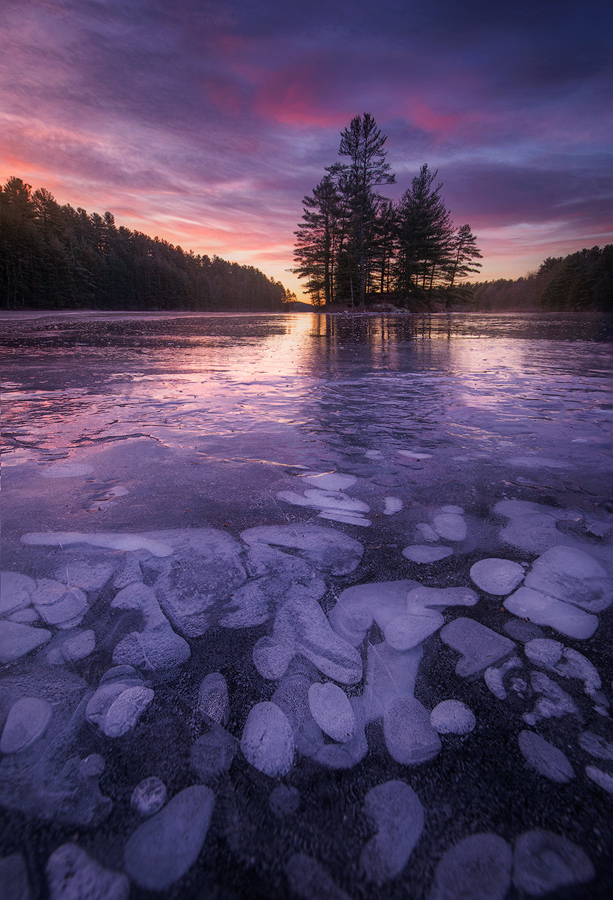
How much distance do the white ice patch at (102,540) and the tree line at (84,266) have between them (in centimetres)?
4901

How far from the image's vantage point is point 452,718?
0.69 metres

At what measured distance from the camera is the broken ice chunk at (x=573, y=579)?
96 cm

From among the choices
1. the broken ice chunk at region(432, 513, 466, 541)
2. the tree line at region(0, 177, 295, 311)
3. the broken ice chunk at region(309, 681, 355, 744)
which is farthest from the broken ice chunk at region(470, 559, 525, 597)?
the tree line at region(0, 177, 295, 311)

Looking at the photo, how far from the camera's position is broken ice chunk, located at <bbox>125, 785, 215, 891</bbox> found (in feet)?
1.60

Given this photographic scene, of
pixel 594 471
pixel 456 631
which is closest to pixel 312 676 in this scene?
pixel 456 631

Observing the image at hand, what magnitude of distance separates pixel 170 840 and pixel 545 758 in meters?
0.59

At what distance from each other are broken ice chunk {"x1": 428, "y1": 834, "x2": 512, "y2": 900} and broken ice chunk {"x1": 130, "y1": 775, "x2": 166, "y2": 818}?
385 millimetres

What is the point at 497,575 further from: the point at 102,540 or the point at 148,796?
the point at 102,540

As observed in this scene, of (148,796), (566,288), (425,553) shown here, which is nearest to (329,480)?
(425,553)

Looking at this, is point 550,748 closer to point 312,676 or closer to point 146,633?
point 312,676

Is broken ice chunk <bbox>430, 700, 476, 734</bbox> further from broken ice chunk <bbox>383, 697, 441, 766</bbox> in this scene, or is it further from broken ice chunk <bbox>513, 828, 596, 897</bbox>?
broken ice chunk <bbox>513, 828, 596, 897</bbox>

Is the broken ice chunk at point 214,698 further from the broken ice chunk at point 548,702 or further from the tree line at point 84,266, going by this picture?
the tree line at point 84,266

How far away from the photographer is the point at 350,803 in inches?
21.9

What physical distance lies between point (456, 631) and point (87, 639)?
84cm
